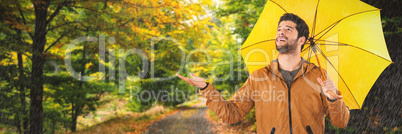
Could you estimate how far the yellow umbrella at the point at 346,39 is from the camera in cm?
191

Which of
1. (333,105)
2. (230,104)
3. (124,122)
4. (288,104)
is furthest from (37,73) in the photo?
(333,105)

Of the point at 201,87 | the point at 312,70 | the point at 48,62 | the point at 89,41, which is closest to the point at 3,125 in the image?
the point at 48,62

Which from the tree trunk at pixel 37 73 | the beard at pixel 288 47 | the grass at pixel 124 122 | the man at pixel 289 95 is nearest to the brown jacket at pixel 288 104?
the man at pixel 289 95

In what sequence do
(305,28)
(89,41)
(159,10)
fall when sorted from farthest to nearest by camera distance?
(89,41)
(159,10)
(305,28)

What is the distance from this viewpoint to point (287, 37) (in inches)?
71.2

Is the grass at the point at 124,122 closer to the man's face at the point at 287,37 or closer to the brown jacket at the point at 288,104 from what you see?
the brown jacket at the point at 288,104

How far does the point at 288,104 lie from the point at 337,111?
353 millimetres

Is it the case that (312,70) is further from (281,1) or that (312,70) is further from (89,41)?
(89,41)

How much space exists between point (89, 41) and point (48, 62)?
10.0 ft

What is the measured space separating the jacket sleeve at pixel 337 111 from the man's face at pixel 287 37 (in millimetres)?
372

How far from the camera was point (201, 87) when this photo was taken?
1840mm

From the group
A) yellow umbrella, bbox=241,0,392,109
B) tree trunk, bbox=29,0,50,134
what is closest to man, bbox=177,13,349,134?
yellow umbrella, bbox=241,0,392,109

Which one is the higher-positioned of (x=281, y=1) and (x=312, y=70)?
(x=281, y=1)

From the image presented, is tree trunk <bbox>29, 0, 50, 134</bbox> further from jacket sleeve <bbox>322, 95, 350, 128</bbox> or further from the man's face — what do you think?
jacket sleeve <bbox>322, 95, 350, 128</bbox>
